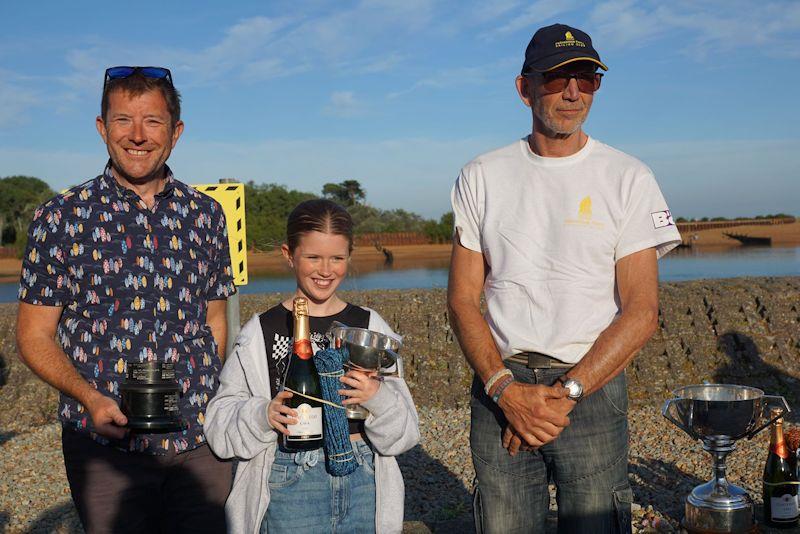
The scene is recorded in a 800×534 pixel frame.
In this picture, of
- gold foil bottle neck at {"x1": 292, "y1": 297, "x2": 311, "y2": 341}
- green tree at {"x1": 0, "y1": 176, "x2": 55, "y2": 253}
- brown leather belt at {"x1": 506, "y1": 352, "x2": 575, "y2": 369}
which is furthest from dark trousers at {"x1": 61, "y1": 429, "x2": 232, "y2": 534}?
green tree at {"x1": 0, "y1": 176, "x2": 55, "y2": 253}

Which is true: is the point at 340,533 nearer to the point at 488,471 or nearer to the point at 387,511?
the point at 387,511

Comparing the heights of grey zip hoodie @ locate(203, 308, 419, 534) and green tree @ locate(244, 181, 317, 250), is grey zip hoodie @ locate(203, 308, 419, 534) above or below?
below

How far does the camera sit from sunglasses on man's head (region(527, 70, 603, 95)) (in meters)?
2.81

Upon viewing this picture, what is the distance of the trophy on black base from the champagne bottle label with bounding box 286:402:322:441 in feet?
1.17

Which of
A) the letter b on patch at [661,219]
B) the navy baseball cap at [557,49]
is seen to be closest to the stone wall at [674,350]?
the letter b on patch at [661,219]

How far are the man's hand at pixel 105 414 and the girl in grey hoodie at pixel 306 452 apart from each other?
0.29 m

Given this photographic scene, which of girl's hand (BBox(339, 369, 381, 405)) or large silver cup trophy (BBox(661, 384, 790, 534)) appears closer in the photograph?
girl's hand (BBox(339, 369, 381, 405))

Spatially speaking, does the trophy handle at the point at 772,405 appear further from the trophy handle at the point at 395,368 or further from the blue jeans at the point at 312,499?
the blue jeans at the point at 312,499

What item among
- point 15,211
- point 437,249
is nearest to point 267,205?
point 437,249

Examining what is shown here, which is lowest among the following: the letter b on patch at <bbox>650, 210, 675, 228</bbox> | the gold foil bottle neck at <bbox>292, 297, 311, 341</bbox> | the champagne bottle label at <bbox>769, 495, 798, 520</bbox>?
the champagne bottle label at <bbox>769, 495, 798, 520</bbox>

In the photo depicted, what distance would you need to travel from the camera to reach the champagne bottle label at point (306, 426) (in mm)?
2377

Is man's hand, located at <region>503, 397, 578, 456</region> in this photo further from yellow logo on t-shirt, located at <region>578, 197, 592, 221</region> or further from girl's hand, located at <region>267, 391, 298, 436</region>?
girl's hand, located at <region>267, 391, 298, 436</region>

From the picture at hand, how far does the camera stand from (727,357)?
7980mm

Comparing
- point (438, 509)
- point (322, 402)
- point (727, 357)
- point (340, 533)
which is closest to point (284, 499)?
point (340, 533)
